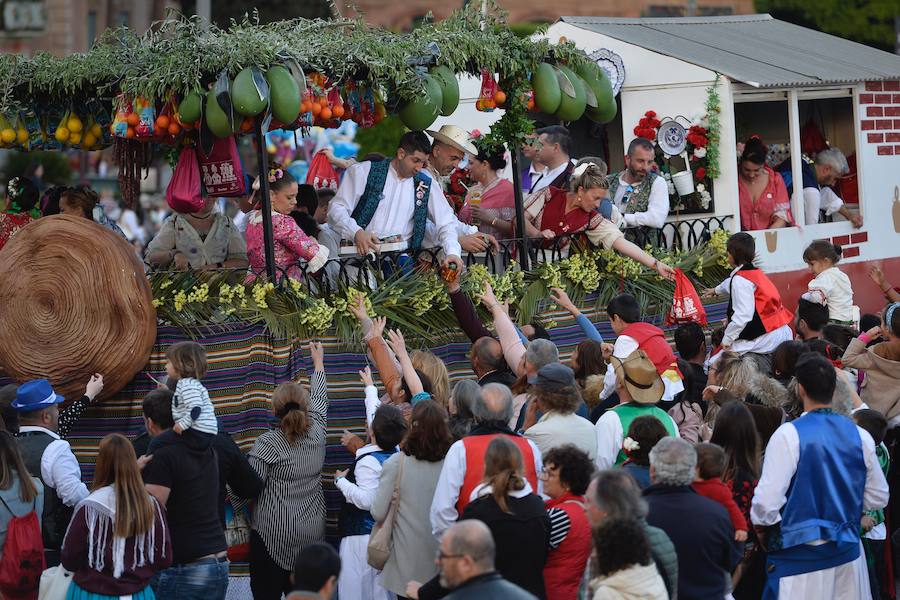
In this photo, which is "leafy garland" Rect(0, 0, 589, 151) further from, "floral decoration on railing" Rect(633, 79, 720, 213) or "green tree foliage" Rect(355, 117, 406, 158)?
"green tree foliage" Rect(355, 117, 406, 158)

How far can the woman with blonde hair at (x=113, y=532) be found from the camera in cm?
622

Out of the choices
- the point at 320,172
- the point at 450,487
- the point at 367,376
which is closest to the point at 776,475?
the point at 450,487

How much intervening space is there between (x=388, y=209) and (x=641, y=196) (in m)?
2.40

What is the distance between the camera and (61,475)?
7172 millimetres

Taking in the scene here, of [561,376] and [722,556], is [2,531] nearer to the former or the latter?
[561,376]

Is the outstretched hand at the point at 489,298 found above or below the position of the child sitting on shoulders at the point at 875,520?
above

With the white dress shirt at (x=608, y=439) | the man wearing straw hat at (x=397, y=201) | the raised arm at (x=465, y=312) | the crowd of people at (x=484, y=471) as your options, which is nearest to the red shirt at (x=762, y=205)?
the crowd of people at (x=484, y=471)

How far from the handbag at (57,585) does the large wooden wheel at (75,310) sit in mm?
2432

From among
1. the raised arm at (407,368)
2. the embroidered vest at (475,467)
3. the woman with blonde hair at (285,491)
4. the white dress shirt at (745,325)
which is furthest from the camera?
the white dress shirt at (745,325)

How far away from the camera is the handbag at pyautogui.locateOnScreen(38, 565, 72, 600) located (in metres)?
6.35

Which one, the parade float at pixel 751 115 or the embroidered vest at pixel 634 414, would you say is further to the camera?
the parade float at pixel 751 115

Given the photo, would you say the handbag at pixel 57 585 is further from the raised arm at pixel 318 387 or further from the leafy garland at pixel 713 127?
the leafy garland at pixel 713 127

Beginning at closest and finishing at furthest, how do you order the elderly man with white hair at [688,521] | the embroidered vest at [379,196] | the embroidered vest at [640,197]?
the elderly man with white hair at [688,521]
the embroidered vest at [379,196]
the embroidered vest at [640,197]


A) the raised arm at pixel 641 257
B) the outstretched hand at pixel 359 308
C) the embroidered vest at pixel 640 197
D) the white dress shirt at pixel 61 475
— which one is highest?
the embroidered vest at pixel 640 197
